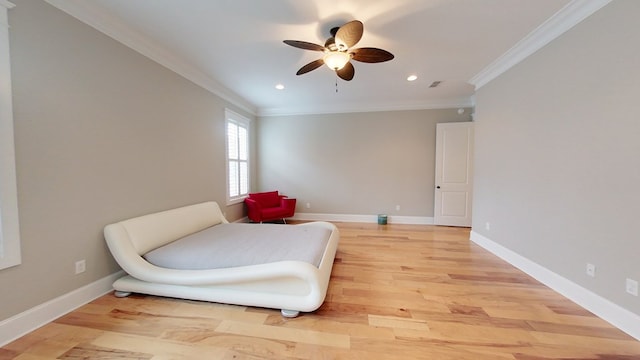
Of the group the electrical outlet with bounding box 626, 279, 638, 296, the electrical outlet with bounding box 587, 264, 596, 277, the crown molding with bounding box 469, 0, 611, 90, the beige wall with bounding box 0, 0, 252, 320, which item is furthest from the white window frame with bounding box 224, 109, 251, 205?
the electrical outlet with bounding box 626, 279, 638, 296

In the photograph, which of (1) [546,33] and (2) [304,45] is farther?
(1) [546,33]

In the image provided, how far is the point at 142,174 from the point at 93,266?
3.38 feet

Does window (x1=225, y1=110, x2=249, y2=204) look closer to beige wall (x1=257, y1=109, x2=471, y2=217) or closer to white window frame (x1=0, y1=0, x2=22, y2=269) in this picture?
beige wall (x1=257, y1=109, x2=471, y2=217)

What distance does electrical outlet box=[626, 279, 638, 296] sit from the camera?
1687 millimetres

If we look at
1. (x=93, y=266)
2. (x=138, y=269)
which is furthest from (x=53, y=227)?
(x=138, y=269)

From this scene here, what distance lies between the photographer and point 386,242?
390cm

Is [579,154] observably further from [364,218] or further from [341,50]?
[364,218]

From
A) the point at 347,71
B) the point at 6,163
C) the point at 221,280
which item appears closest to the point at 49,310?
the point at 6,163

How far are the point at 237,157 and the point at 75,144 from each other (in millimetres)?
2985

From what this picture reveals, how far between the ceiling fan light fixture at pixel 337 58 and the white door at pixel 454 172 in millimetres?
3366

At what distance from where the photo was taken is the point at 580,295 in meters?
2.09

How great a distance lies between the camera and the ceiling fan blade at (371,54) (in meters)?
2.37

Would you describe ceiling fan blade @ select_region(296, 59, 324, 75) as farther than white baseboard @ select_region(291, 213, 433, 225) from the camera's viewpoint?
No

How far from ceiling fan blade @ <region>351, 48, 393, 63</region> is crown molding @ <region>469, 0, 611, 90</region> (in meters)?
1.61
